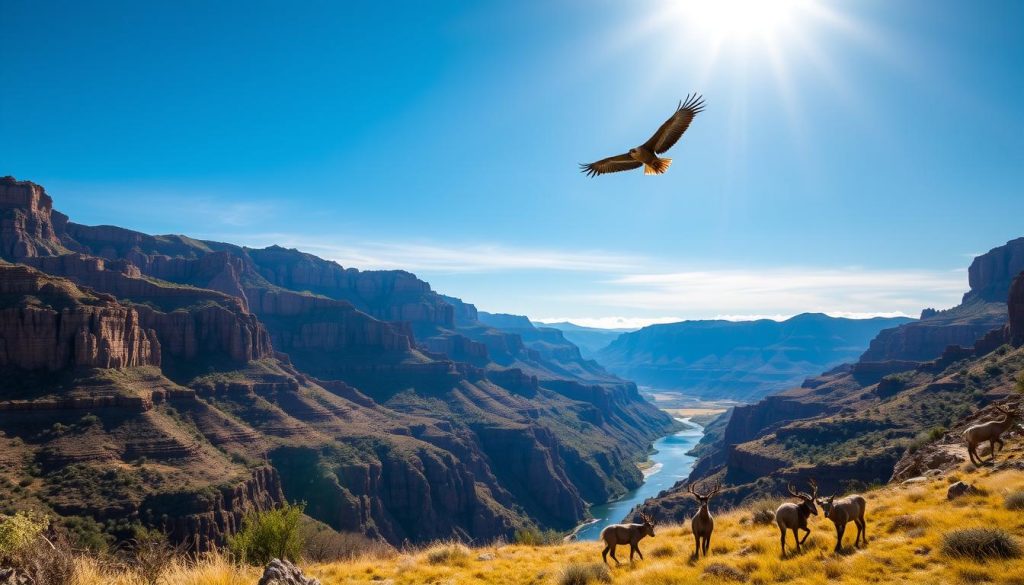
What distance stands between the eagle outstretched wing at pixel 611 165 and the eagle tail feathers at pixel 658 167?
14.5 inches

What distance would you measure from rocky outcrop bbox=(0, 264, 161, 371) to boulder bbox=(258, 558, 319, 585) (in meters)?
86.5

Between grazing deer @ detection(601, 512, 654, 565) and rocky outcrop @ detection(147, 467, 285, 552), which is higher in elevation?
grazing deer @ detection(601, 512, 654, 565)

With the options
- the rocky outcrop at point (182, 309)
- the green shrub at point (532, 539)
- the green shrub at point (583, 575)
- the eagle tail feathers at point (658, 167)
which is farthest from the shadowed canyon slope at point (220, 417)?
the eagle tail feathers at point (658, 167)

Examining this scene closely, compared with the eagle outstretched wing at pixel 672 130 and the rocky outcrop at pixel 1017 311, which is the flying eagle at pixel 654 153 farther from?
the rocky outcrop at pixel 1017 311

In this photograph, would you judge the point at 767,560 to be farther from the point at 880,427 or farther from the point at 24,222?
the point at 24,222

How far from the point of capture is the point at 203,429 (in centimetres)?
8575

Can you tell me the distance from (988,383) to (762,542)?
3634 inches

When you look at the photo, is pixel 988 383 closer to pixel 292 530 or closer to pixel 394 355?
pixel 292 530

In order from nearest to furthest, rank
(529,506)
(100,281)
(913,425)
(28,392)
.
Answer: (28,392)
(913,425)
(100,281)
(529,506)

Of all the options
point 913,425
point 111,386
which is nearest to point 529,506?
point 913,425

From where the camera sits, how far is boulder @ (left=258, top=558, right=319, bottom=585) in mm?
11133

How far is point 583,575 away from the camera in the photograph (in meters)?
14.6

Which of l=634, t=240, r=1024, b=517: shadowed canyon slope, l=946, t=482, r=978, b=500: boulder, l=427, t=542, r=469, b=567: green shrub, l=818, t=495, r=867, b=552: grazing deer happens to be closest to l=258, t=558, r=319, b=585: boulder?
l=427, t=542, r=469, b=567: green shrub

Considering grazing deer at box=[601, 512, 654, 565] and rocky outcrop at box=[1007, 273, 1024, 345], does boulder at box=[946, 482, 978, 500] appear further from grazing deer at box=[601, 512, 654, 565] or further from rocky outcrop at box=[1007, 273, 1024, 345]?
rocky outcrop at box=[1007, 273, 1024, 345]
